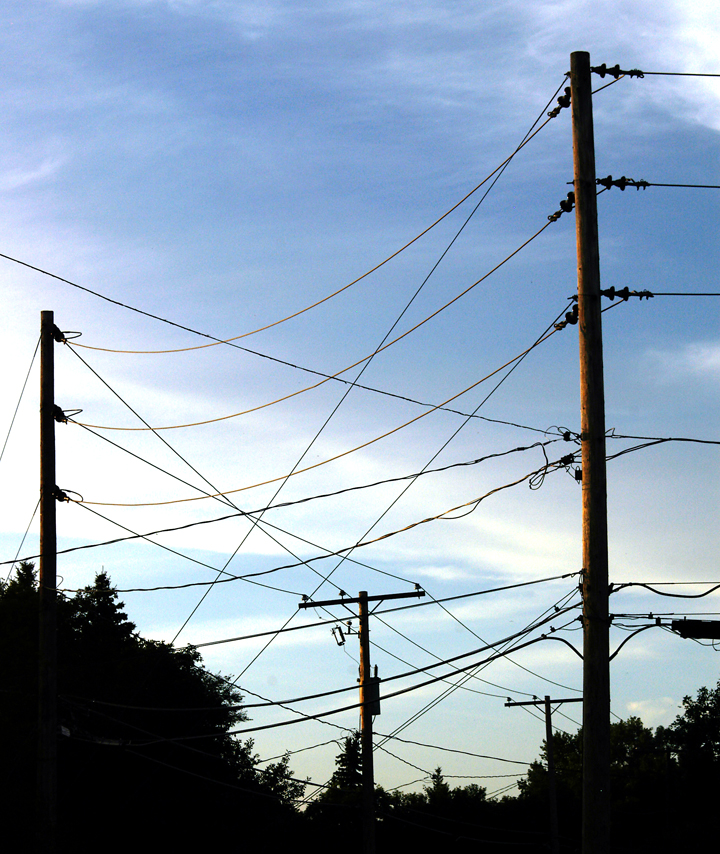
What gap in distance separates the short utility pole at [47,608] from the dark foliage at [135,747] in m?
15.2

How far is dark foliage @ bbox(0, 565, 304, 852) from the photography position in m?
37.7

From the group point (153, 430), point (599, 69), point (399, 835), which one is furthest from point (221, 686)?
point (599, 69)

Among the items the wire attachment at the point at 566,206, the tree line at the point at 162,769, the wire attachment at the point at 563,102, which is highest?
the wire attachment at the point at 563,102

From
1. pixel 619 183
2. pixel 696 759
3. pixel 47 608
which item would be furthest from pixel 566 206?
pixel 696 759

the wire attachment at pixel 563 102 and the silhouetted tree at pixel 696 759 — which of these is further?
the silhouetted tree at pixel 696 759

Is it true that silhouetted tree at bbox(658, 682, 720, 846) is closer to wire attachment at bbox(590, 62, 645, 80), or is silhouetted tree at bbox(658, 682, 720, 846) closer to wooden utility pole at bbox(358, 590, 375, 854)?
wooden utility pole at bbox(358, 590, 375, 854)

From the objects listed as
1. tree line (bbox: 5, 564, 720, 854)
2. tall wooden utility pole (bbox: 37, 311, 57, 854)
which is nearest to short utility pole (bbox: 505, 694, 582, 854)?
tree line (bbox: 5, 564, 720, 854)

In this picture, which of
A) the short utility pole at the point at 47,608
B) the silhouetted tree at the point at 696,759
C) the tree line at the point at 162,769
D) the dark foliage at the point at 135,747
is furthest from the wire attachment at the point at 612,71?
the silhouetted tree at the point at 696,759

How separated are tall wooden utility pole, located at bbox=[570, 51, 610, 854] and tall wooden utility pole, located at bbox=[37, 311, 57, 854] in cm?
949

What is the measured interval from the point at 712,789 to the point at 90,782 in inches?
1976

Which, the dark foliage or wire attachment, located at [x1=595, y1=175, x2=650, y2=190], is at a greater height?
wire attachment, located at [x1=595, y1=175, x2=650, y2=190]

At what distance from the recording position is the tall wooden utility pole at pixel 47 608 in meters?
17.8

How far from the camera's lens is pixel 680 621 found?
15141 millimetres

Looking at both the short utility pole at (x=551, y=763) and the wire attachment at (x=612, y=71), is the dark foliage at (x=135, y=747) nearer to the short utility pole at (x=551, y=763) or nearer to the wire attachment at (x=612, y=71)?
the short utility pole at (x=551, y=763)
